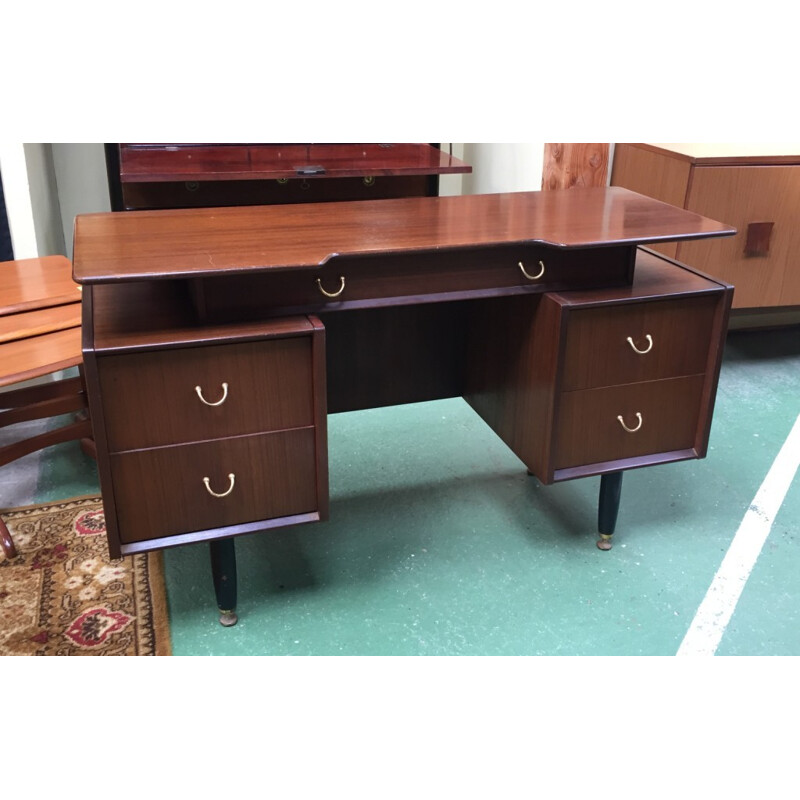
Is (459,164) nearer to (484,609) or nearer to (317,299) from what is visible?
(317,299)

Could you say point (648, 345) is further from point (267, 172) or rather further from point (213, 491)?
point (267, 172)

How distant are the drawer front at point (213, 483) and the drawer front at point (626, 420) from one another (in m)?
0.61

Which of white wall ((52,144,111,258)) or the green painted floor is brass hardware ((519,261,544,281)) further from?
white wall ((52,144,111,258))

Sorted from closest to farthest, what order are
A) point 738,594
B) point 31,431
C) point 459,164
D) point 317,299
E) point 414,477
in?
point 317,299
point 738,594
point 414,477
point 31,431
point 459,164

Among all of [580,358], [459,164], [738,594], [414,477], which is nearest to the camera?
[580,358]

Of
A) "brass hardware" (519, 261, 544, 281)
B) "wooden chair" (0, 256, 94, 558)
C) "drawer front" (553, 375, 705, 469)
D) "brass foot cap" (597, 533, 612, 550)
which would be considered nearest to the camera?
"brass hardware" (519, 261, 544, 281)

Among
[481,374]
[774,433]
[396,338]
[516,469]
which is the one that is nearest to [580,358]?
[481,374]

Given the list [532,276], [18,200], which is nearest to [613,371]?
[532,276]

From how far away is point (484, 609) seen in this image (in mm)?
2117

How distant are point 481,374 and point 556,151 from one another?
1.10m

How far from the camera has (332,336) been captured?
2.37 meters

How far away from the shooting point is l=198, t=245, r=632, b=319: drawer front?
179cm

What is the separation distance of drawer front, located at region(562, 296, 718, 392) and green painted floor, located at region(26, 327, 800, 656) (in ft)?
1.69

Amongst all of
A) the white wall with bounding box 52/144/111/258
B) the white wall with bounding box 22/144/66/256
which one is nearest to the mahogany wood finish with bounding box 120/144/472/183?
the white wall with bounding box 22/144/66/256
